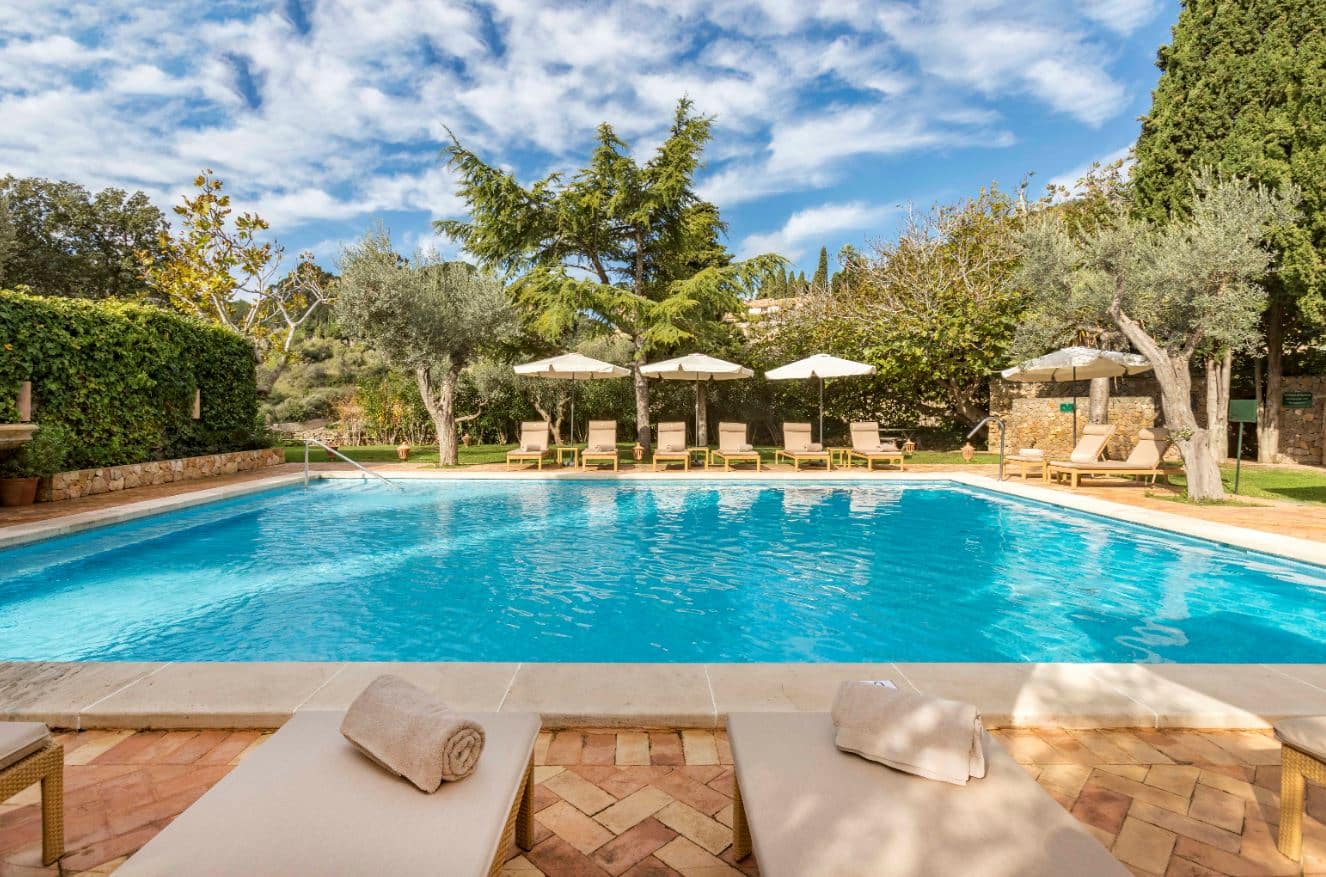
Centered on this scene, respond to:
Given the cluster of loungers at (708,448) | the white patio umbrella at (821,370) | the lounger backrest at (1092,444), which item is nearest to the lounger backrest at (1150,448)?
the lounger backrest at (1092,444)

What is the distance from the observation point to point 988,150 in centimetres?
1756

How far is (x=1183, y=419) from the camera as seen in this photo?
902cm

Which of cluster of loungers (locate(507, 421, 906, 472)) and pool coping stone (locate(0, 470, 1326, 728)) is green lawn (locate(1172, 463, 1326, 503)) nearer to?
cluster of loungers (locate(507, 421, 906, 472))

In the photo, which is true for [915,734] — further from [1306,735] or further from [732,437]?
[732,437]

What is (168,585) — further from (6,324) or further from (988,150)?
(988,150)

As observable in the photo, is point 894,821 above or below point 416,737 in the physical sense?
below

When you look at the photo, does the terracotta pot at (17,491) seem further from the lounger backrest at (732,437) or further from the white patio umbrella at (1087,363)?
the white patio umbrella at (1087,363)

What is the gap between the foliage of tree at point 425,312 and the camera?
13.4 meters

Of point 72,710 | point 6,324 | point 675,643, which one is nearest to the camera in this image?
point 72,710

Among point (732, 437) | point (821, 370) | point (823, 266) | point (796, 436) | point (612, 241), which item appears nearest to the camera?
point (732, 437)

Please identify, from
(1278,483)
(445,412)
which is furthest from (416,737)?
(1278,483)

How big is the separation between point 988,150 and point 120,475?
22.0m

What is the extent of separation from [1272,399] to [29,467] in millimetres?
24832

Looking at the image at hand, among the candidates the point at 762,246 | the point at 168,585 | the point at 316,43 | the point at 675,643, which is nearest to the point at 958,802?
the point at 675,643
